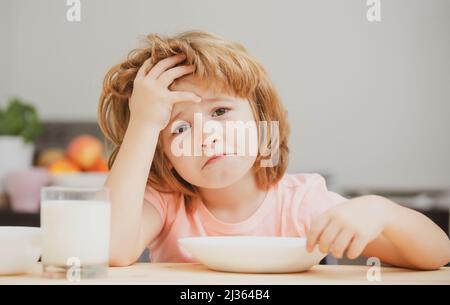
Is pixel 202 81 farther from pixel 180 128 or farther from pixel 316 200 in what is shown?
pixel 316 200

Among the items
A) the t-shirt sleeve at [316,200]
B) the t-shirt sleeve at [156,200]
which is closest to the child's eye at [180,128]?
the t-shirt sleeve at [156,200]

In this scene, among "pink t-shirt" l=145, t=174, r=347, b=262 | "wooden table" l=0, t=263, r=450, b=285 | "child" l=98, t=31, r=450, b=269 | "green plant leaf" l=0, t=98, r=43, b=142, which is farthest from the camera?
"green plant leaf" l=0, t=98, r=43, b=142

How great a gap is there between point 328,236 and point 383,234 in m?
0.15

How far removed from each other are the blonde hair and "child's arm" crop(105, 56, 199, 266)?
0.12ft

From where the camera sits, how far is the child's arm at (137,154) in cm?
69

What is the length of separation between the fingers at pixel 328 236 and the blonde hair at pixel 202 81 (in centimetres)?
26

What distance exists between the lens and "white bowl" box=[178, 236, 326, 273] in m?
0.55

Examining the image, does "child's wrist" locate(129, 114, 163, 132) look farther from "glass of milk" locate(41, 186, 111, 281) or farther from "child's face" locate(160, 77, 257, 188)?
"glass of milk" locate(41, 186, 111, 281)

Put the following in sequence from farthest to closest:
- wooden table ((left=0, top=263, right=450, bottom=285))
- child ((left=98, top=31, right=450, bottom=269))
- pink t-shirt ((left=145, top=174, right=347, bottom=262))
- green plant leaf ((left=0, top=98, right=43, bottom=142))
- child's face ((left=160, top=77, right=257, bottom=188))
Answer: green plant leaf ((left=0, top=98, right=43, bottom=142)) → pink t-shirt ((left=145, top=174, right=347, bottom=262)) → child's face ((left=160, top=77, right=257, bottom=188)) → child ((left=98, top=31, right=450, bottom=269)) → wooden table ((left=0, top=263, right=450, bottom=285))

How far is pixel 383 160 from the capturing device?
0.86 meters

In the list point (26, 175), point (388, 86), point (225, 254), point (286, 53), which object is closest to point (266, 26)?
point (286, 53)

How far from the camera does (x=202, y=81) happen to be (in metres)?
0.74
